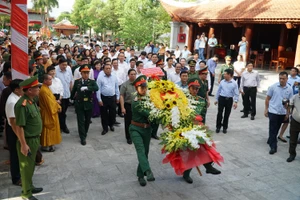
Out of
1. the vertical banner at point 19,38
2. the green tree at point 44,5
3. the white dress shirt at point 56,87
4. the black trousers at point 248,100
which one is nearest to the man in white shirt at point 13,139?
the vertical banner at point 19,38

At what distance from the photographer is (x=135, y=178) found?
5.20 meters

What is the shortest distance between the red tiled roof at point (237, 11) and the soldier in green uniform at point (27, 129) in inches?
478

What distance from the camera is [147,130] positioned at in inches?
194

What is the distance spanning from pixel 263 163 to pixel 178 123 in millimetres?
2554

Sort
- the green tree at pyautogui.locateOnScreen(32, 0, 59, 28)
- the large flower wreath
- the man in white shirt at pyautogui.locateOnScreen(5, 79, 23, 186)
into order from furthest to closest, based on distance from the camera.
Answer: the green tree at pyautogui.locateOnScreen(32, 0, 59, 28), the man in white shirt at pyautogui.locateOnScreen(5, 79, 23, 186), the large flower wreath

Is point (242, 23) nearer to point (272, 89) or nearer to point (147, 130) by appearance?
point (272, 89)

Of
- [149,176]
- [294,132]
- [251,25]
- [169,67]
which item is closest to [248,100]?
[169,67]

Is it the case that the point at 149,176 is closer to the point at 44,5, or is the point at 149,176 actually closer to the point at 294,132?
the point at 294,132

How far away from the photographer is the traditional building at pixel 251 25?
1438cm

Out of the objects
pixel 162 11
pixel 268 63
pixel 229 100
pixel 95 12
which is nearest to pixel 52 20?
pixel 95 12

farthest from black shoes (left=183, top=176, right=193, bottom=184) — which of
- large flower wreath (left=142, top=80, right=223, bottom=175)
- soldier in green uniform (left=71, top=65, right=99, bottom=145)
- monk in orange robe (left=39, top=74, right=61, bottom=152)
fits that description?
monk in orange robe (left=39, top=74, right=61, bottom=152)

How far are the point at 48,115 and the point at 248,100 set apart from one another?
19.9 feet

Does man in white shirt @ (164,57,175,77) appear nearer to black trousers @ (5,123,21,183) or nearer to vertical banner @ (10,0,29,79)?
vertical banner @ (10,0,29,79)

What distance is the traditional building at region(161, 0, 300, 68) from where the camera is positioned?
47.2 feet
